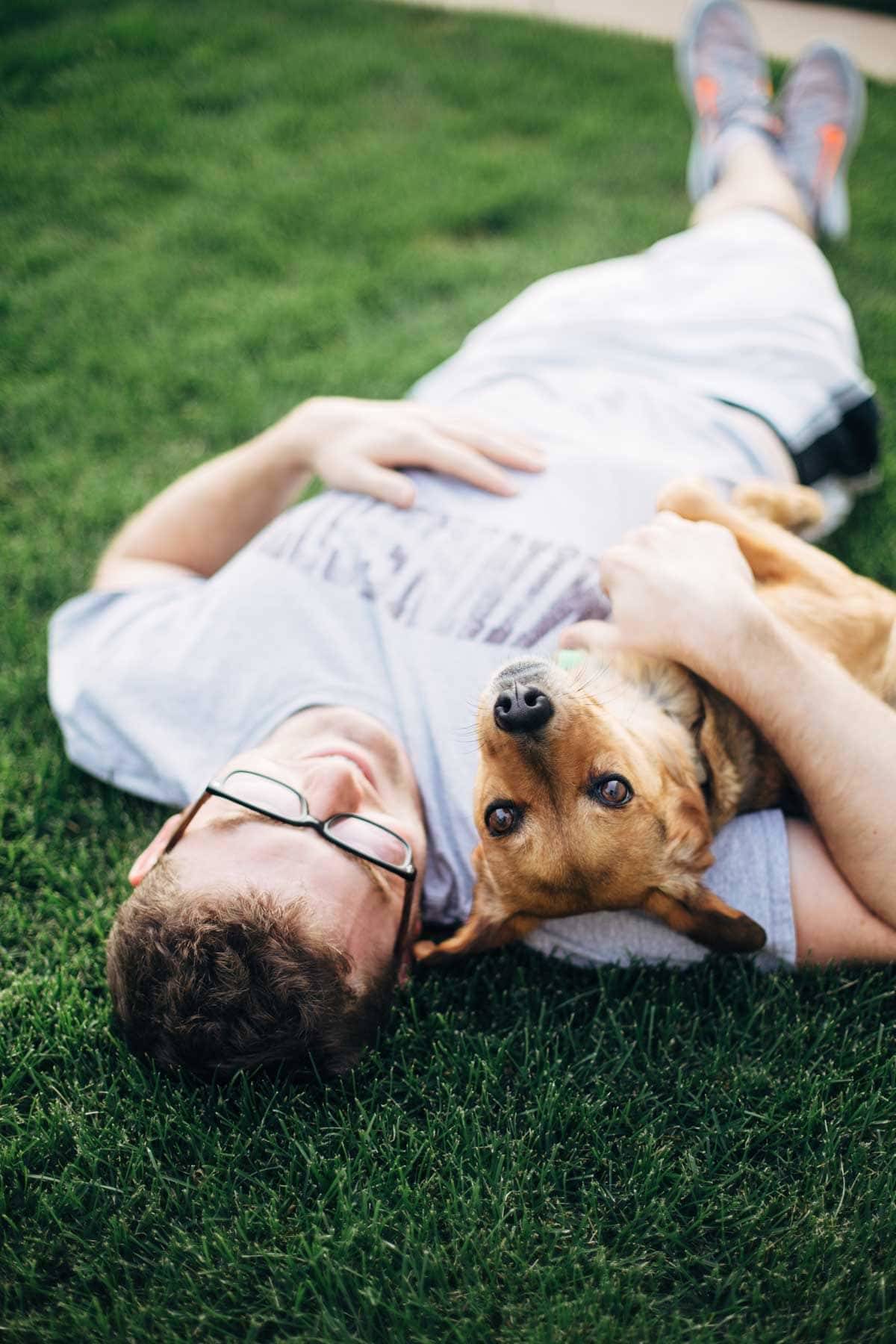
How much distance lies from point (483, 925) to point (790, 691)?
105cm

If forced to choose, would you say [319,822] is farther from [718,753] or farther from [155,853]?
[718,753]

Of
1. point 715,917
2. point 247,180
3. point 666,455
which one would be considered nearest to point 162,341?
point 247,180

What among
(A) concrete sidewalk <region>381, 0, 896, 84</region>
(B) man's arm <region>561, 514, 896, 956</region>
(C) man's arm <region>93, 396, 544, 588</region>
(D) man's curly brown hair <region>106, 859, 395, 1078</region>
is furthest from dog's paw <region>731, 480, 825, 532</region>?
(A) concrete sidewalk <region>381, 0, 896, 84</region>

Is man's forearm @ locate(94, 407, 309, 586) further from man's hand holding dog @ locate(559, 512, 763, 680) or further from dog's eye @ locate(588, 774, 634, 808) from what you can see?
dog's eye @ locate(588, 774, 634, 808)

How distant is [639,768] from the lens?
7.98 ft

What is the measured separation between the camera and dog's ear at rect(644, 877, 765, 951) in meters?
2.37

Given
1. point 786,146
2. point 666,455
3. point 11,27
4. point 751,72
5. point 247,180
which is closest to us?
point 666,455

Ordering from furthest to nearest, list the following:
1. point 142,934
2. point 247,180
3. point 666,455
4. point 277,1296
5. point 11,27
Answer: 1. point 11,27
2. point 247,180
3. point 666,455
4. point 142,934
5. point 277,1296

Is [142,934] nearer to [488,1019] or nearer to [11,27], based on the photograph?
[488,1019]

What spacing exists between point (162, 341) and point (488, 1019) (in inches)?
161

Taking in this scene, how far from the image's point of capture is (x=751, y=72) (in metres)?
5.22

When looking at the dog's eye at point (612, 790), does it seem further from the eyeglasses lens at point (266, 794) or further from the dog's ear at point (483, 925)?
the eyeglasses lens at point (266, 794)

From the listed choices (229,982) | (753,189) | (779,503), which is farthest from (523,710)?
(753,189)

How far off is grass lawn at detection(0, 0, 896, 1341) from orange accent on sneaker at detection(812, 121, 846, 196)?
0.51 metres
